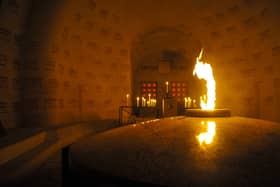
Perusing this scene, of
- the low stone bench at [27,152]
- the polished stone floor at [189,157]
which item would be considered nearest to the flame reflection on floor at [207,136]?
the polished stone floor at [189,157]

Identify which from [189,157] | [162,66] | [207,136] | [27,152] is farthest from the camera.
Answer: [162,66]

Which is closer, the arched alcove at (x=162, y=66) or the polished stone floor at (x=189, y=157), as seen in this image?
the polished stone floor at (x=189, y=157)

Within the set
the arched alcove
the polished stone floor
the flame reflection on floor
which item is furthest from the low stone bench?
the arched alcove

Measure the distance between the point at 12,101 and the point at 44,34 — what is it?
→ 81.1 inches

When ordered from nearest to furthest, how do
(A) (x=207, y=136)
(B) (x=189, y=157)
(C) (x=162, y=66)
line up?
(B) (x=189, y=157) → (A) (x=207, y=136) → (C) (x=162, y=66)

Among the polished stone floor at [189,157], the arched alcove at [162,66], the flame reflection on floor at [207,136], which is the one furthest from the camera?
the arched alcove at [162,66]

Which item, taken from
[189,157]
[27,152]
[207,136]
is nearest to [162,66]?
[27,152]

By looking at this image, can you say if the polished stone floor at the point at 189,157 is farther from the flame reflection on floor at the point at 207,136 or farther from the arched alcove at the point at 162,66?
the arched alcove at the point at 162,66

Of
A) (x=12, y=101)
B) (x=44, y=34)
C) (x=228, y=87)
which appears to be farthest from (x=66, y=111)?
(x=228, y=87)

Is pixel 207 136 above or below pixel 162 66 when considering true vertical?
below

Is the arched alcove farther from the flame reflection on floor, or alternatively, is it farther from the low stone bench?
the flame reflection on floor

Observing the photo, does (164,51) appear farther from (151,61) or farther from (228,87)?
(228,87)

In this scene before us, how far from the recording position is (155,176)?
1387 mm

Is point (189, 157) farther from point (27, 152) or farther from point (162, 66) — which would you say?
point (162, 66)
